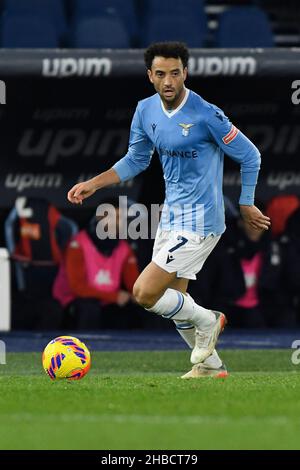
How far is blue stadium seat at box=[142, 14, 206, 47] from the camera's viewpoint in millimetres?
14016

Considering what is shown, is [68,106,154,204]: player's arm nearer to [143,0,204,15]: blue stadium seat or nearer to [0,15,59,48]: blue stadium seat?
[0,15,59,48]: blue stadium seat

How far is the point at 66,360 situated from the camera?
820 centimetres

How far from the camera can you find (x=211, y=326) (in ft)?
27.2

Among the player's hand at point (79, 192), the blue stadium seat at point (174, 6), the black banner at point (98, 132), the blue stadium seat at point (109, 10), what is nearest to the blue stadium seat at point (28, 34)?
the black banner at point (98, 132)

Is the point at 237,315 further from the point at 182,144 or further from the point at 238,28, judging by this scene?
the point at 182,144

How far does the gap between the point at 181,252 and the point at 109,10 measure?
683cm

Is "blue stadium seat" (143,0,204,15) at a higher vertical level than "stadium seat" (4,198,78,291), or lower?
higher

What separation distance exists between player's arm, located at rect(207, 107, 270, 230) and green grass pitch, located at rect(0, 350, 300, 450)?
100 centimetres

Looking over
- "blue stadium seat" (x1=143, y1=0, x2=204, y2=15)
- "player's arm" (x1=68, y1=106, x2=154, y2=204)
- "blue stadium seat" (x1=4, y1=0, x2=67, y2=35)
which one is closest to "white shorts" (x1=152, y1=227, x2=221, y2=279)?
"player's arm" (x1=68, y1=106, x2=154, y2=204)

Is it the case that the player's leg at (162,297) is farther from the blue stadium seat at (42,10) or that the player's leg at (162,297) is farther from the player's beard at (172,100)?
the blue stadium seat at (42,10)

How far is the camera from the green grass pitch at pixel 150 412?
17.9ft
